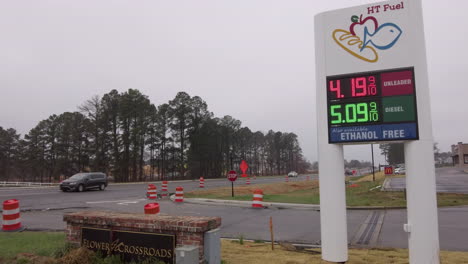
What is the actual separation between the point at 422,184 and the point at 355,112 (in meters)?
1.77

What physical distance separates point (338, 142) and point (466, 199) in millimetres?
17381

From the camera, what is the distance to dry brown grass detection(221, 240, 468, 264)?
22.1 feet

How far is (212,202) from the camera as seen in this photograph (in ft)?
63.8

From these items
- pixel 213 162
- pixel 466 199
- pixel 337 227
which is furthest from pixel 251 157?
pixel 337 227

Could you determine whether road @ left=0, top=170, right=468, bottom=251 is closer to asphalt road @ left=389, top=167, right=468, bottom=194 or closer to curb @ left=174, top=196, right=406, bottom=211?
curb @ left=174, top=196, right=406, bottom=211

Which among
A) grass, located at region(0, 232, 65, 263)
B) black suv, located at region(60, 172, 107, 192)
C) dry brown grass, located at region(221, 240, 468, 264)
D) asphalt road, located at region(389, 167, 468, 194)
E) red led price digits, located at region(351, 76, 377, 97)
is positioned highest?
red led price digits, located at region(351, 76, 377, 97)

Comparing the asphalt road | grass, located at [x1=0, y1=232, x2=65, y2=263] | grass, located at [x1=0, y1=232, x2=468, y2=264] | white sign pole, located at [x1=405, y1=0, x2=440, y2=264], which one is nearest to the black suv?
grass, located at [x1=0, y1=232, x2=65, y2=263]

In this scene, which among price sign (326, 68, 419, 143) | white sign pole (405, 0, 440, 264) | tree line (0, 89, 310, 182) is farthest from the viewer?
tree line (0, 89, 310, 182)

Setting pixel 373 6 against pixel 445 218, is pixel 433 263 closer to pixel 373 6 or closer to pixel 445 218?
pixel 373 6

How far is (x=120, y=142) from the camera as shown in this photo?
66.0m

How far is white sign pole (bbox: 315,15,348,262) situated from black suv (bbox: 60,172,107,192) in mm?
25329

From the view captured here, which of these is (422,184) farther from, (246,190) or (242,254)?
(246,190)

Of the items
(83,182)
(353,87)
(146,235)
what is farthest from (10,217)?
(83,182)

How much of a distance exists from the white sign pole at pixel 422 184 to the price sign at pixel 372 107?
0.14m
